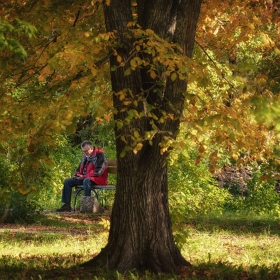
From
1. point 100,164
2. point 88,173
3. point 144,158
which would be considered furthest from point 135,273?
point 88,173

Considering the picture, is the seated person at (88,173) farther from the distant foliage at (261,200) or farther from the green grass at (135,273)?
the distant foliage at (261,200)

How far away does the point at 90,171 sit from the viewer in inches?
640

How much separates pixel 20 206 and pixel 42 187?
44.0 inches


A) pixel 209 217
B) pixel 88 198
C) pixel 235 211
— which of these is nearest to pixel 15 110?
pixel 88 198

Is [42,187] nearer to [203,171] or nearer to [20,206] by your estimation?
[20,206]

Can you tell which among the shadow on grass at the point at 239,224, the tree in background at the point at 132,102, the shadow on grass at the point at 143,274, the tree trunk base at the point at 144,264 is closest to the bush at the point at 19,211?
the shadow on grass at the point at 239,224

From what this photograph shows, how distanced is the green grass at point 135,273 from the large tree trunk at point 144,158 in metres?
0.28

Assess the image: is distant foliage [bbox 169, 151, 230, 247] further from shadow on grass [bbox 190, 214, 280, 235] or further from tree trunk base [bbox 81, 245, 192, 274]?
tree trunk base [bbox 81, 245, 192, 274]

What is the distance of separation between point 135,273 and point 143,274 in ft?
0.35

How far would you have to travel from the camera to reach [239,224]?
1537 cm

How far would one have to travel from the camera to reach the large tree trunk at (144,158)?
26.0 feet

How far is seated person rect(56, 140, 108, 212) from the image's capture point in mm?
15984

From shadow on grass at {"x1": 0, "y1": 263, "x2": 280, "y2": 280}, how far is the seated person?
24.3ft

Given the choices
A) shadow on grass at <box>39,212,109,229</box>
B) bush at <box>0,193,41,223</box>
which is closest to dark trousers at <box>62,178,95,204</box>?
shadow on grass at <box>39,212,109,229</box>
